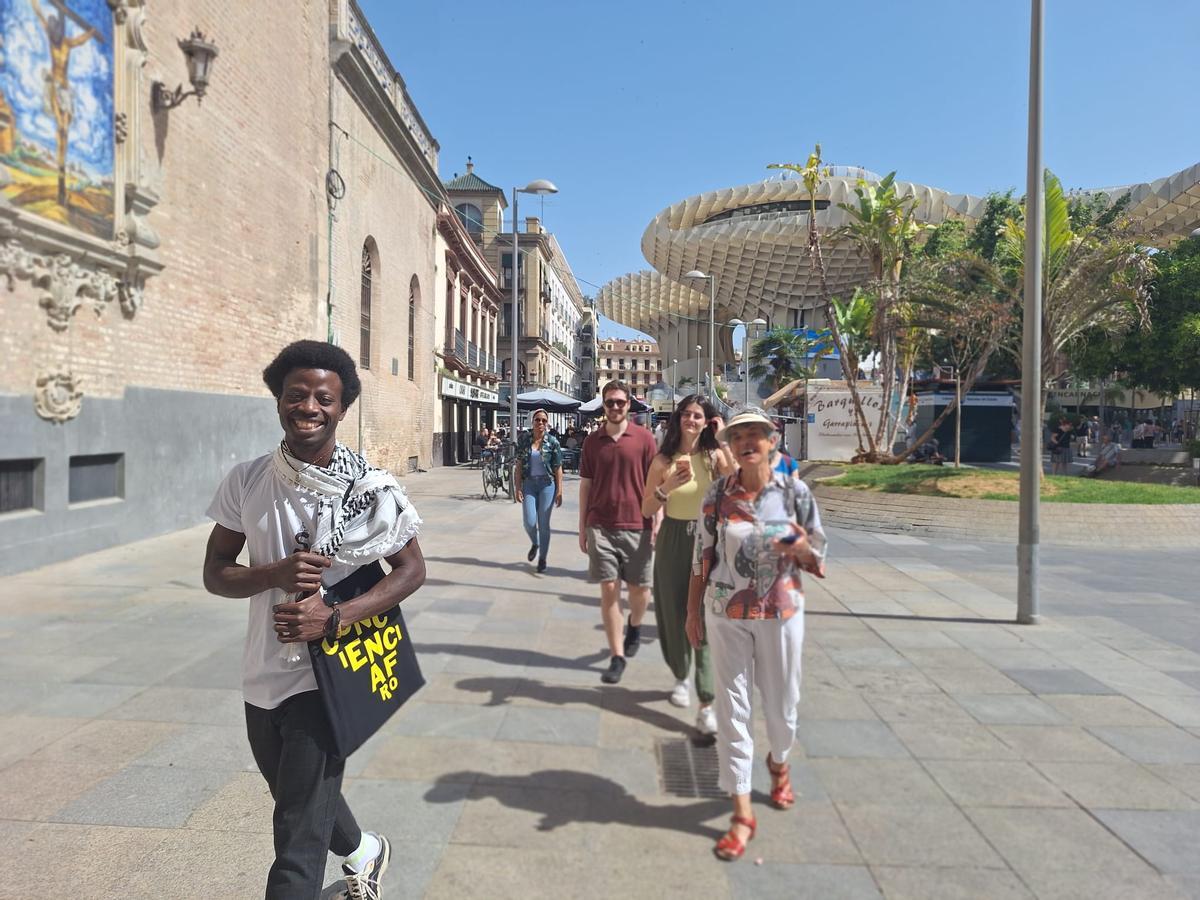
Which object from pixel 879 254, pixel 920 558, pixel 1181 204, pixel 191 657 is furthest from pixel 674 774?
pixel 1181 204

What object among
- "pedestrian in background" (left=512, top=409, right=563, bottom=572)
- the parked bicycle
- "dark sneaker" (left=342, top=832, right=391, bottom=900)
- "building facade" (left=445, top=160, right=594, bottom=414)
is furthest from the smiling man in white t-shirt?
"building facade" (left=445, top=160, right=594, bottom=414)

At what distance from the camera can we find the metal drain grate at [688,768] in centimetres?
354

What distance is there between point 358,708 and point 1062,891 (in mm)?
2506

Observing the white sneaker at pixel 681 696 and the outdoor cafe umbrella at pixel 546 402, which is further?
the outdoor cafe umbrella at pixel 546 402

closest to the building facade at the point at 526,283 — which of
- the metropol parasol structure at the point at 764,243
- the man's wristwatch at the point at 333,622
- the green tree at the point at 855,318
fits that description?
the metropol parasol structure at the point at 764,243

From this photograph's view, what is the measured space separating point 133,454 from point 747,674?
950 centimetres

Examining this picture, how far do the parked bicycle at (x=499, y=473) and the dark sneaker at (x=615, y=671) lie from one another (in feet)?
39.6

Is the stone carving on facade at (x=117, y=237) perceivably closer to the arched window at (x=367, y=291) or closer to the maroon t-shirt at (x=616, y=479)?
the maroon t-shirt at (x=616, y=479)

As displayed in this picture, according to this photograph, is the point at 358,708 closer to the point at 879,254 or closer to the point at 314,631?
the point at 314,631

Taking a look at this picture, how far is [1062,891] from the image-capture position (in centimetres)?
277

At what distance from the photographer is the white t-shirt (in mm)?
2086

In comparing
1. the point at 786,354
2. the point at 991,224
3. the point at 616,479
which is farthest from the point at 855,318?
the point at 786,354

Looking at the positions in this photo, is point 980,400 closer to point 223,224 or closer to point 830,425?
point 830,425

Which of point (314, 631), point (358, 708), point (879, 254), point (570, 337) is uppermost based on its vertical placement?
point (570, 337)
